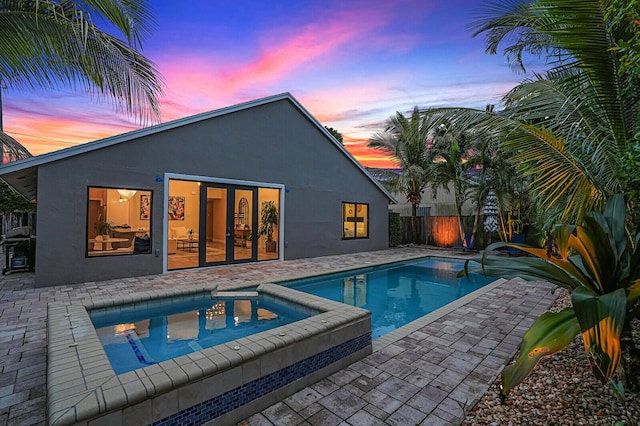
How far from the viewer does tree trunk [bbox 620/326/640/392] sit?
2570 mm

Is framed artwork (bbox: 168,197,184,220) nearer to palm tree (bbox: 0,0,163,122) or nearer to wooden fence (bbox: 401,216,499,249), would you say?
palm tree (bbox: 0,0,163,122)

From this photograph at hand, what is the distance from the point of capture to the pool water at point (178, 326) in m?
4.26

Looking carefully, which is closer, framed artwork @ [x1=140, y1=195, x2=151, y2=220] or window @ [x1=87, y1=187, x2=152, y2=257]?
window @ [x1=87, y1=187, x2=152, y2=257]

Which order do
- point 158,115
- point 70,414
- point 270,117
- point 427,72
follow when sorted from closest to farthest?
1. point 70,414
2. point 158,115
3. point 270,117
4. point 427,72

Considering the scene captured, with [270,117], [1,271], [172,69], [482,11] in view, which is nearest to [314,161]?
[270,117]

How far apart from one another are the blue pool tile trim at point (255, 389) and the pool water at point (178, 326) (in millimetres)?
1386

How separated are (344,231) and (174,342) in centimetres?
1005

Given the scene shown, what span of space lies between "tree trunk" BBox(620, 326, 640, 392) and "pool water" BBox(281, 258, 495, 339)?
3230mm

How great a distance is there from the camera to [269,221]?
11.7 meters

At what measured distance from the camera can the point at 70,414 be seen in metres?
1.95

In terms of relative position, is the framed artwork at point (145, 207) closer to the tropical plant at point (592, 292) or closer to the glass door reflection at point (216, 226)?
the glass door reflection at point (216, 226)

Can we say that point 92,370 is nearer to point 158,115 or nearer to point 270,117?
point 158,115

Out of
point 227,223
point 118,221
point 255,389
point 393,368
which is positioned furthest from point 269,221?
point 255,389

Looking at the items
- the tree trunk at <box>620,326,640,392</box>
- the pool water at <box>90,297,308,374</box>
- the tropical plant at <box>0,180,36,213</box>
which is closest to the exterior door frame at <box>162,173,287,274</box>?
the pool water at <box>90,297,308,374</box>
